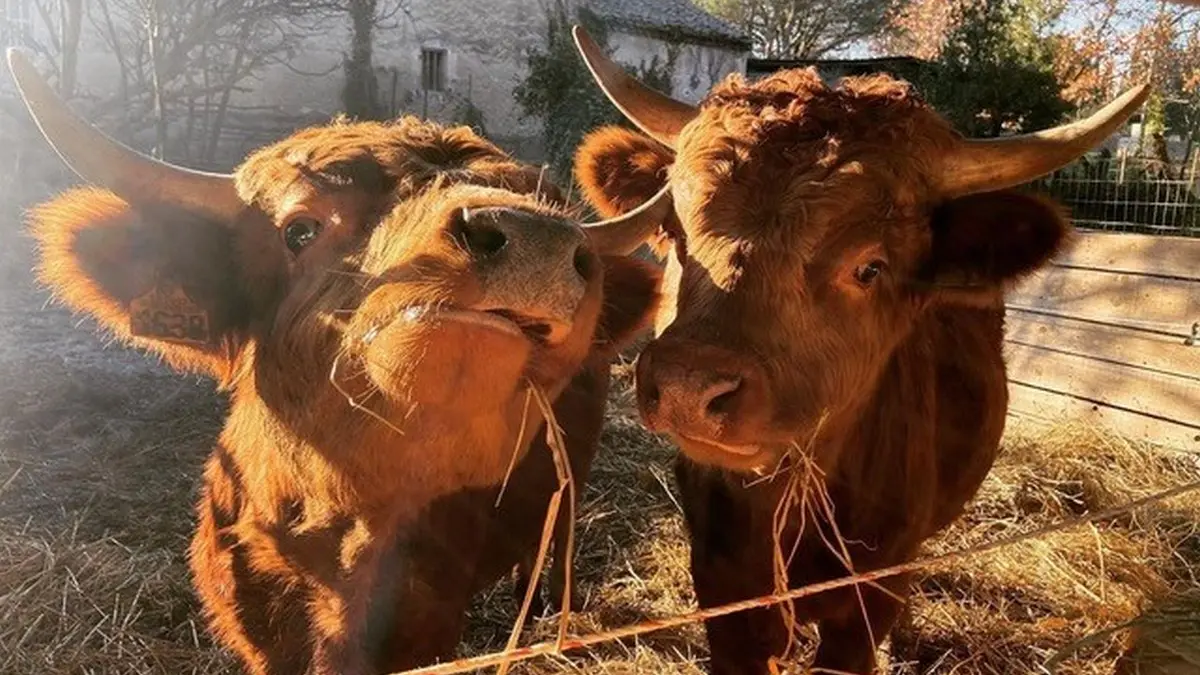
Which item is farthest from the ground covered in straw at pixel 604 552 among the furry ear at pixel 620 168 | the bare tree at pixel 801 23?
the bare tree at pixel 801 23

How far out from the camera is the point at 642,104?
3525 millimetres

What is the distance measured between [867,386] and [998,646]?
6.20ft

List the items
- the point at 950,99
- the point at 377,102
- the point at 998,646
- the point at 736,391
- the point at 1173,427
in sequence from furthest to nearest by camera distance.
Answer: the point at 377,102 → the point at 950,99 → the point at 1173,427 → the point at 998,646 → the point at 736,391

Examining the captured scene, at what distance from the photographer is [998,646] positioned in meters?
4.29

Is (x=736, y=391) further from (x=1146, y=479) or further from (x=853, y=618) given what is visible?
(x=1146, y=479)

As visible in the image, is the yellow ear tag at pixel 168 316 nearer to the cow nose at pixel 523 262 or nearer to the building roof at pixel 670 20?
the cow nose at pixel 523 262

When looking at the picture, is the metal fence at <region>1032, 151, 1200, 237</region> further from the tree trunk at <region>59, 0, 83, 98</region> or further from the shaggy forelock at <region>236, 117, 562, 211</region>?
the tree trunk at <region>59, 0, 83, 98</region>

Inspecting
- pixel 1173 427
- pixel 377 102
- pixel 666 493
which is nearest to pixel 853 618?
pixel 666 493

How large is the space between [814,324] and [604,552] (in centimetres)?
284

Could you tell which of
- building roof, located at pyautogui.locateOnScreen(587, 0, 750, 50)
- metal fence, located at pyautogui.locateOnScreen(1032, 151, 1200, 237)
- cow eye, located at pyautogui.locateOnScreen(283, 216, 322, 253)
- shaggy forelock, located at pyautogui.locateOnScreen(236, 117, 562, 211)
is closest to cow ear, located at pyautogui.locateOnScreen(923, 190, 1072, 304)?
shaggy forelock, located at pyautogui.locateOnScreen(236, 117, 562, 211)

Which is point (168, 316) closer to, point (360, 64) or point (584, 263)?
point (584, 263)

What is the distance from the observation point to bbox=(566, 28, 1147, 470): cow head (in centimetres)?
253

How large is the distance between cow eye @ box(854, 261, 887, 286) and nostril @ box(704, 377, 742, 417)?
579mm

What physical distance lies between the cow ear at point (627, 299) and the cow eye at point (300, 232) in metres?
0.83
